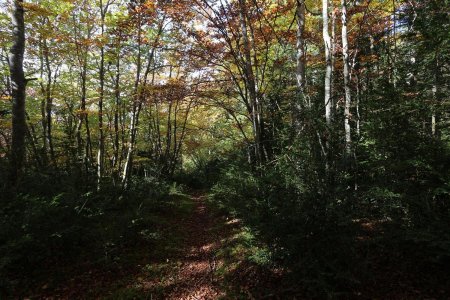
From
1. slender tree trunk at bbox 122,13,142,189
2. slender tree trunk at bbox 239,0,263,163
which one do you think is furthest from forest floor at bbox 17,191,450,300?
slender tree trunk at bbox 122,13,142,189

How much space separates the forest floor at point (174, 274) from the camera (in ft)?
15.5

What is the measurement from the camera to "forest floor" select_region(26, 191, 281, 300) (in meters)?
4.73

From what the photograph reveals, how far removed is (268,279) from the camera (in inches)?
190

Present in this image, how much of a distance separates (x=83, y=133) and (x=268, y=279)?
13.1 meters

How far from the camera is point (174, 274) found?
5.65m

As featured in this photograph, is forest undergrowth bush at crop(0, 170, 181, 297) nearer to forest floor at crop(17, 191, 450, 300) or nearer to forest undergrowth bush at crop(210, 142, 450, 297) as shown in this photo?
forest floor at crop(17, 191, 450, 300)

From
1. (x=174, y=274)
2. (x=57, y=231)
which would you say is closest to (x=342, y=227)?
(x=174, y=274)

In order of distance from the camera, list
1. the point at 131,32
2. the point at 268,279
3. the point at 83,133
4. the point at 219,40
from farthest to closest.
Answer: the point at 83,133 < the point at 131,32 < the point at 219,40 < the point at 268,279

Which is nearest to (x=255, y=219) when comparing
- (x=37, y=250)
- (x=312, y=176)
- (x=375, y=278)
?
(x=312, y=176)

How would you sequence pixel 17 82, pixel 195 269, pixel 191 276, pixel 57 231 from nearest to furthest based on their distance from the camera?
1. pixel 57 231
2. pixel 191 276
3. pixel 195 269
4. pixel 17 82

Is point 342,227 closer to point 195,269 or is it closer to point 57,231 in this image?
point 195,269

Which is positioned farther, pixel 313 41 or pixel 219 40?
pixel 313 41

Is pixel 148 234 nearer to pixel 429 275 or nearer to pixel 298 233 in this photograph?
pixel 298 233

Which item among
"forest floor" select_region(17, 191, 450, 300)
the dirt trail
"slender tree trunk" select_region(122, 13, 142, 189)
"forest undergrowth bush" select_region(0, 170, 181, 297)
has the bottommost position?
the dirt trail
